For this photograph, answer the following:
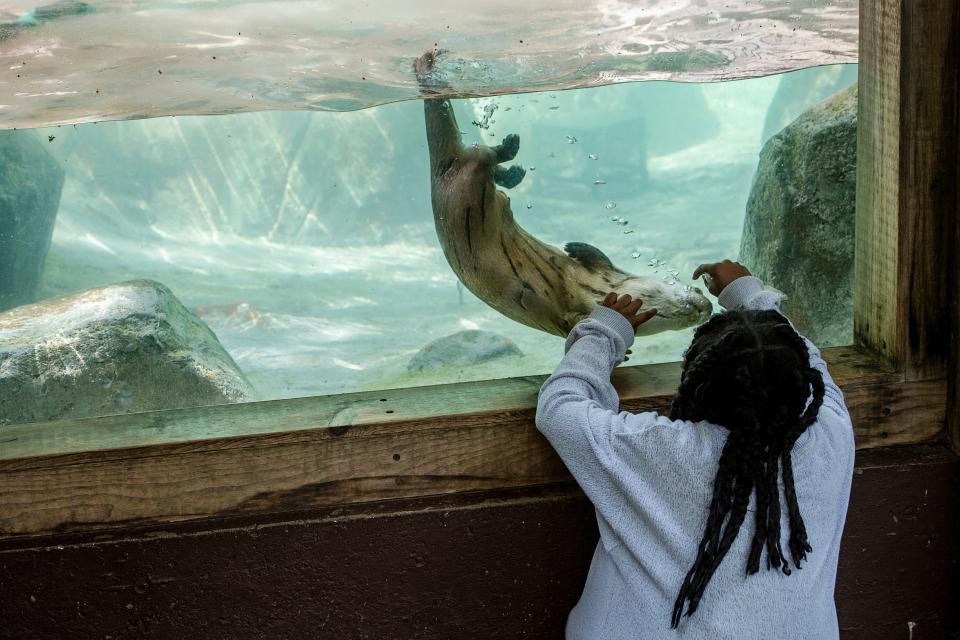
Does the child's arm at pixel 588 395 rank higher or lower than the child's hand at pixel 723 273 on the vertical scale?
lower

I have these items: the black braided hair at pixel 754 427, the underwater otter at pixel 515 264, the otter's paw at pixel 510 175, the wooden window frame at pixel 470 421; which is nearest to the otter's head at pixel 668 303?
the underwater otter at pixel 515 264

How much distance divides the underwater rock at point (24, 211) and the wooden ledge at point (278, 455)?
25.2 ft

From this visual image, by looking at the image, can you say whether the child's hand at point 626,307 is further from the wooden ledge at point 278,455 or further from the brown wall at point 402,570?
the brown wall at point 402,570

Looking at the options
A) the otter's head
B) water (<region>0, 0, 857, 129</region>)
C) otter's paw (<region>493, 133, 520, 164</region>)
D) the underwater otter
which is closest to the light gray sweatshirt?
the otter's head

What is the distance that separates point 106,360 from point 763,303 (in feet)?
11.1

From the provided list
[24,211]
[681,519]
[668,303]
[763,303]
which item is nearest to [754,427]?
[681,519]

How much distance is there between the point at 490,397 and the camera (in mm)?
2309

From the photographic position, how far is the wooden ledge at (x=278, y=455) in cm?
211

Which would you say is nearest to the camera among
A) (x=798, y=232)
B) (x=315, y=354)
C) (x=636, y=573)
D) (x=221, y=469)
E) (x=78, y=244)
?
(x=636, y=573)

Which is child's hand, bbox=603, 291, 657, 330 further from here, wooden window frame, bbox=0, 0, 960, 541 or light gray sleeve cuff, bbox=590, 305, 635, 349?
wooden window frame, bbox=0, 0, 960, 541

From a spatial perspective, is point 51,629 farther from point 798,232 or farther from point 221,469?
point 798,232

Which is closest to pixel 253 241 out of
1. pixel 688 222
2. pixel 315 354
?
pixel 688 222

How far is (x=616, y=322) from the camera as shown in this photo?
83.8 inches

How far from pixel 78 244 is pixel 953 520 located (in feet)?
46.9
